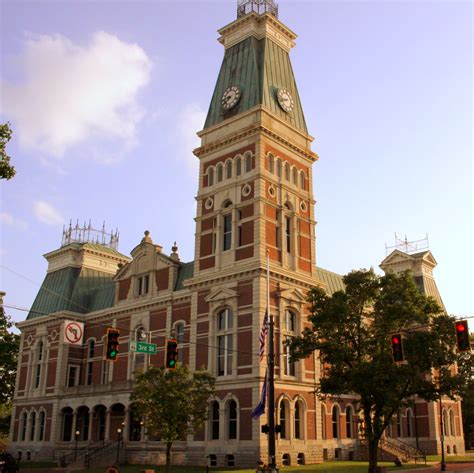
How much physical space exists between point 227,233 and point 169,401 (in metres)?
17.2

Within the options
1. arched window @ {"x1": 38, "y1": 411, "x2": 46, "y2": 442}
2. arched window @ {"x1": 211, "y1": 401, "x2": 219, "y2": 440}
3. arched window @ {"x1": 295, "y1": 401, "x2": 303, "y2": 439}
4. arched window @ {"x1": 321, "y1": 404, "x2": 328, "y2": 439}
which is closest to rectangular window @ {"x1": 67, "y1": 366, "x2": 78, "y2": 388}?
arched window @ {"x1": 38, "y1": 411, "x2": 46, "y2": 442}

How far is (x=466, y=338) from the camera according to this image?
2414 cm

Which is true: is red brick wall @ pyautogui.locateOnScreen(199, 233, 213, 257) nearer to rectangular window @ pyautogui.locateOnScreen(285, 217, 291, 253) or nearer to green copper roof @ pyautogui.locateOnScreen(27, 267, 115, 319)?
rectangular window @ pyautogui.locateOnScreen(285, 217, 291, 253)

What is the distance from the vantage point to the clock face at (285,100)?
56.3 meters

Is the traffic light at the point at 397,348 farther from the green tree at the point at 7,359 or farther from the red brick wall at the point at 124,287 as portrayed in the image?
the green tree at the point at 7,359

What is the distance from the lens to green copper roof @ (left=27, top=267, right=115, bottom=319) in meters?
67.8

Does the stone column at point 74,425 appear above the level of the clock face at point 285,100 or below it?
below

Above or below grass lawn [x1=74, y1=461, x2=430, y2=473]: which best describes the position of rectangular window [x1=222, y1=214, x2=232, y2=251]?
above

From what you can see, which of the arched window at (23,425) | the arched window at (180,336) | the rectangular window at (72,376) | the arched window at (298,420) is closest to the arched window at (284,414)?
the arched window at (298,420)

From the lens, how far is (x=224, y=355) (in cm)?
4900

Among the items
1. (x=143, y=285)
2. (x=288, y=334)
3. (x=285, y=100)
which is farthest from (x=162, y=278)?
(x=285, y=100)

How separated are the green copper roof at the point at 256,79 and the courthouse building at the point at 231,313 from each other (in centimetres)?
15

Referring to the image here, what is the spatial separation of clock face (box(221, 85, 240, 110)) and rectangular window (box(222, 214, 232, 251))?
10.7 meters

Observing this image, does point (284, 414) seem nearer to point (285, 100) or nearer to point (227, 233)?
point (227, 233)
